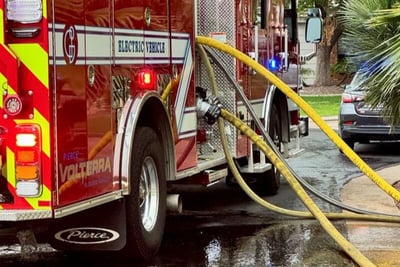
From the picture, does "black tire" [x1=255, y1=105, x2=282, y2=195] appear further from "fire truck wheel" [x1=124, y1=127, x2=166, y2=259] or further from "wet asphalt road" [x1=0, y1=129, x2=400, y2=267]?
"fire truck wheel" [x1=124, y1=127, x2=166, y2=259]

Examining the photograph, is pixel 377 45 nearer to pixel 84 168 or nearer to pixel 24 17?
pixel 84 168

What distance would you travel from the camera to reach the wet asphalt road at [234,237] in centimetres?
701

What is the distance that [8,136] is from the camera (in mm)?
5105

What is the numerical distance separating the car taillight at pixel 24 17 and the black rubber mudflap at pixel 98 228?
1.56 meters

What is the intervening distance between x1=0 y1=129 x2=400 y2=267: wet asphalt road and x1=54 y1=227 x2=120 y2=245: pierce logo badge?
24.9 inches

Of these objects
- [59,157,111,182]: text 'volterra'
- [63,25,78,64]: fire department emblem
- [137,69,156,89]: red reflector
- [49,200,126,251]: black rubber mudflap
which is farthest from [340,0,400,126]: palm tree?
[63,25,78,64]: fire department emblem

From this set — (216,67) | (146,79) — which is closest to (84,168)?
(146,79)

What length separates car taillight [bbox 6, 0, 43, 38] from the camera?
→ 497 cm

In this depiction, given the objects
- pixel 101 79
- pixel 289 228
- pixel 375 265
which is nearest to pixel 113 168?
pixel 101 79

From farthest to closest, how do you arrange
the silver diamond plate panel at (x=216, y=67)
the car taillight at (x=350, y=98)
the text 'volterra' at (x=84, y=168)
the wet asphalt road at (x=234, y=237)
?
the car taillight at (x=350, y=98)
the silver diamond plate panel at (x=216, y=67)
the wet asphalt road at (x=234, y=237)
the text 'volterra' at (x=84, y=168)

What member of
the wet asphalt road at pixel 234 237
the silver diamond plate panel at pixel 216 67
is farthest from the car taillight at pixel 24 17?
the silver diamond plate panel at pixel 216 67

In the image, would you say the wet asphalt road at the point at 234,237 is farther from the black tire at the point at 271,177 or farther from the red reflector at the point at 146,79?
the red reflector at the point at 146,79

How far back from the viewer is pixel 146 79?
650 centimetres

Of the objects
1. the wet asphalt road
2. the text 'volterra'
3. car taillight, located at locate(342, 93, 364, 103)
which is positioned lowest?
the wet asphalt road
